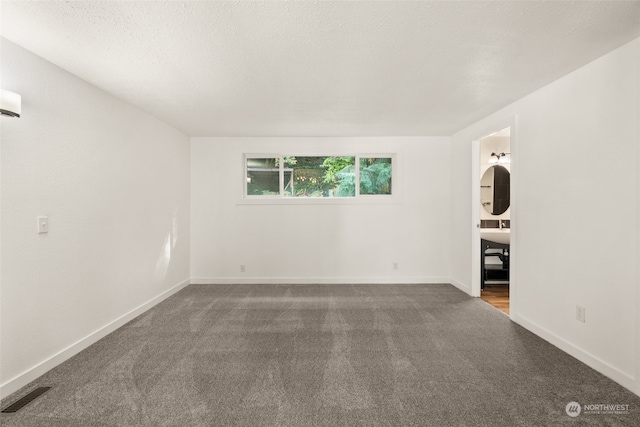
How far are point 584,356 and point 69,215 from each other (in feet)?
14.0

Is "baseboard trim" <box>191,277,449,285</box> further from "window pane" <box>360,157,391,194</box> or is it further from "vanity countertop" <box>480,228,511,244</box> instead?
"window pane" <box>360,157,391,194</box>

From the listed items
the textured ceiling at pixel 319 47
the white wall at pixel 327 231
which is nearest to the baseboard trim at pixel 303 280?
the white wall at pixel 327 231

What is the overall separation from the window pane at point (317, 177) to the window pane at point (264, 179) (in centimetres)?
16

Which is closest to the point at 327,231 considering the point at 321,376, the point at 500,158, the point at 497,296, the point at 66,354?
the point at 497,296

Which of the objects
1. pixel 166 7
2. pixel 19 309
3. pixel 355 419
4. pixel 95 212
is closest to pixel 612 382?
pixel 355 419

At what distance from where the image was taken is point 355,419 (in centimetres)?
177

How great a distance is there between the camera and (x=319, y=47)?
6.82 feet

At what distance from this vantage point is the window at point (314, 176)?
5000mm

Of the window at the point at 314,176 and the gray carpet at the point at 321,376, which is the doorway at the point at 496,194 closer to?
the gray carpet at the point at 321,376

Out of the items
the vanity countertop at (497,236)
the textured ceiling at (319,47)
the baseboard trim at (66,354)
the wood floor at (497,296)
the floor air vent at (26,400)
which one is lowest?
the floor air vent at (26,400)

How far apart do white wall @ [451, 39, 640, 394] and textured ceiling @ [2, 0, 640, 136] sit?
0.26 metres

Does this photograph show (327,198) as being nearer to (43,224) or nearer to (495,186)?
(495,186)

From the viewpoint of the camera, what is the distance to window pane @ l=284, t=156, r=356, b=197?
197 inches

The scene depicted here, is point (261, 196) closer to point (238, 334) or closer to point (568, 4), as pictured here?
point (238, 334)
